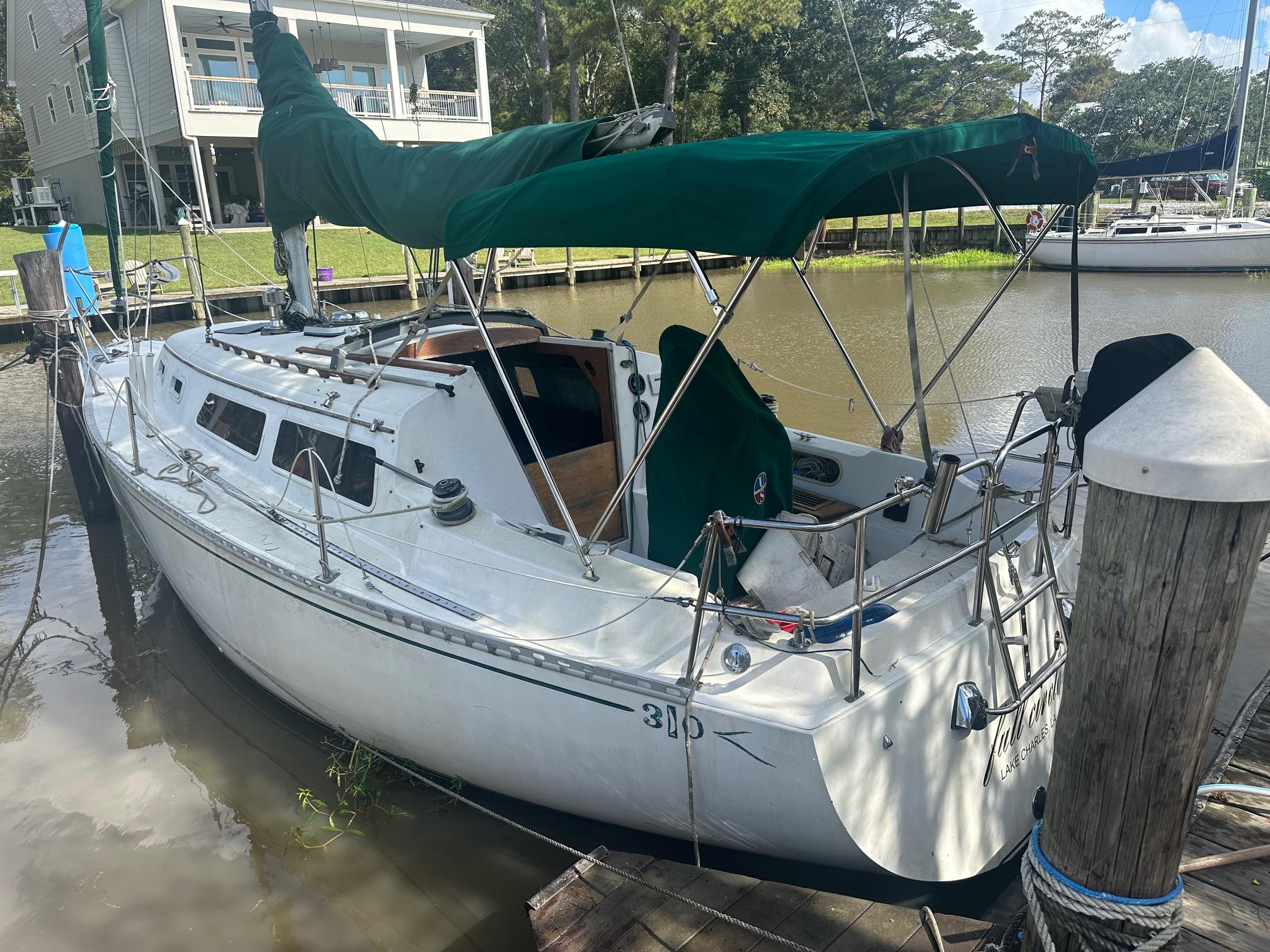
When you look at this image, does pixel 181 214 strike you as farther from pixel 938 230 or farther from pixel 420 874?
pixel 938 230

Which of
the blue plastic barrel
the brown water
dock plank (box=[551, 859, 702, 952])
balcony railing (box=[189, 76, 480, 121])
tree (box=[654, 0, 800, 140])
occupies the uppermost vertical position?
tree (box=[654, 0, 800, 140])

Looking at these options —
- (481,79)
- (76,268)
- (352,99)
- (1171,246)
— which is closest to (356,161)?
(76,268)

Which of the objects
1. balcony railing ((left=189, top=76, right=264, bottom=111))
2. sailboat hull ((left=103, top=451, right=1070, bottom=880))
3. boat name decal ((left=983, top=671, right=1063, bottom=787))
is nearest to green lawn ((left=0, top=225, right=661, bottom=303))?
balcony railing ((left=189, top=76, right=264, bottom=111))

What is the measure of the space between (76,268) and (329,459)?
32.3 ft

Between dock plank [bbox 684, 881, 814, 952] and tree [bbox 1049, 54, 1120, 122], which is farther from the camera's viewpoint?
tree [bbox 1049, 54, 1120, 122]

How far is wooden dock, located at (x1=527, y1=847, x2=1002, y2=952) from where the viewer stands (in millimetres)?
3016

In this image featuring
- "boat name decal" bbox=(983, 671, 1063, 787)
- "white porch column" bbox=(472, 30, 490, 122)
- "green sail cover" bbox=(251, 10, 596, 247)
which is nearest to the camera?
"boat name decal" bbox=(983, 671, 1063, 787)

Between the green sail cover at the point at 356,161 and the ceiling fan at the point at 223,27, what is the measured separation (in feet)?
72.2

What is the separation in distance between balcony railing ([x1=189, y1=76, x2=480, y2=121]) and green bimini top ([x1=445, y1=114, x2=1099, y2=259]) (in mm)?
21170

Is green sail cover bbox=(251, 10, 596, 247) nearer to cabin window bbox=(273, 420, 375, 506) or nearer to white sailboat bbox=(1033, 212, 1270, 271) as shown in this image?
cabin window bbox=(273, 420, 375, 506)

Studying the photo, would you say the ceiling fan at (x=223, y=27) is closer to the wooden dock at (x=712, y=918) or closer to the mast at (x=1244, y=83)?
the wooden dock at (x=712, y=918)

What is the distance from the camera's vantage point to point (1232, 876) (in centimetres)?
301

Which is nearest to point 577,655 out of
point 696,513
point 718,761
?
point 718,761

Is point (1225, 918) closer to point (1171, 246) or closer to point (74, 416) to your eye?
point (74, 416)
